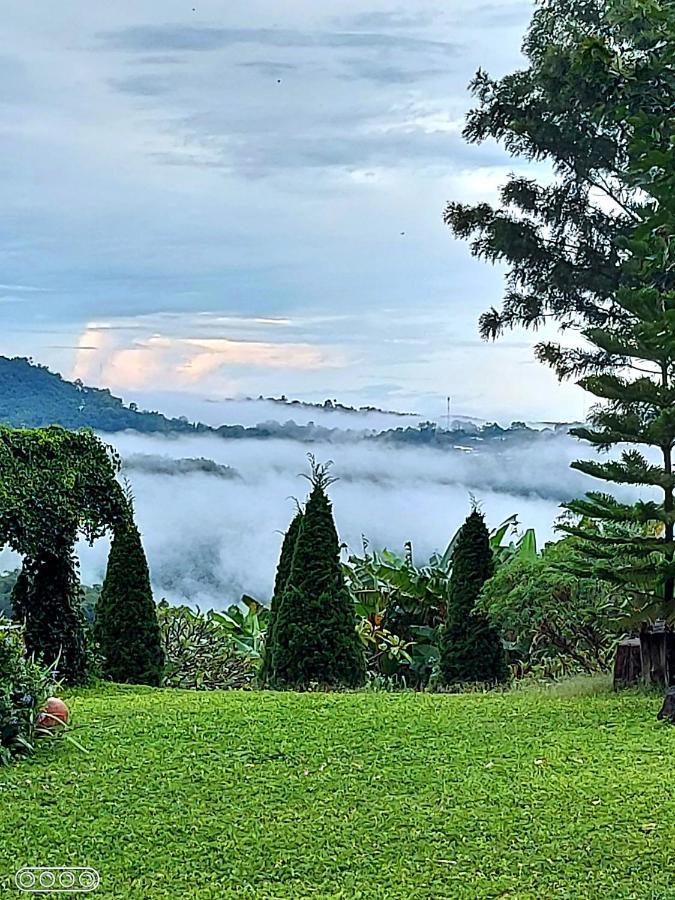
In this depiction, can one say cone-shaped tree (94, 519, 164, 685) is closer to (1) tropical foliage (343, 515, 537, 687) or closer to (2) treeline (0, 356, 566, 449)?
(1) tropical foliage (343, 515, 537, 687)

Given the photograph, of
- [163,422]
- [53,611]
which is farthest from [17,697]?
[163,422]

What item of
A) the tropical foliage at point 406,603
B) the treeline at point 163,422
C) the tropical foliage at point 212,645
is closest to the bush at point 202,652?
the tropical foliage at point 212,645

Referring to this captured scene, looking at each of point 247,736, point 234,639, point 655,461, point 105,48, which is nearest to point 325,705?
point 247,736

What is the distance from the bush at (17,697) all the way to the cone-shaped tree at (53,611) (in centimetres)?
288

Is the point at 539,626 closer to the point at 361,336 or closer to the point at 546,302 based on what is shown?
the point at 546,302

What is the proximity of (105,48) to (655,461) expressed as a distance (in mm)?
6096

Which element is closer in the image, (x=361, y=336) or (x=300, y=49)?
(x=300, y=49)

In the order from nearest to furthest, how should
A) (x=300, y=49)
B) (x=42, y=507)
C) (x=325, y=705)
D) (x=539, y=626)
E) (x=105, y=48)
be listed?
(x=325, y=705) → (x=42, y=507) → (x=539, y=626) → (x=105, y=48) → (x=300, y=49)

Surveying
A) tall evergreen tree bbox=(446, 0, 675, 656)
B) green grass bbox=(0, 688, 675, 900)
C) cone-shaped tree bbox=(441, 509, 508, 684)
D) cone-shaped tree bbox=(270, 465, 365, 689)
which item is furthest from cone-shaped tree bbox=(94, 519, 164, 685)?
tall evergreen tree bbox=(446, 0, 675, 656)

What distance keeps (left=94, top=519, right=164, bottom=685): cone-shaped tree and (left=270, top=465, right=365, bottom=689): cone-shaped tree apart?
3.94 ft

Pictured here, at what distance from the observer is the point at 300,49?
10.1m

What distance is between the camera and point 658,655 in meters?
6.80

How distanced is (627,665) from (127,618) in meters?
4.23

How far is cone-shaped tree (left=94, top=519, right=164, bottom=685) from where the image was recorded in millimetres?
8945
